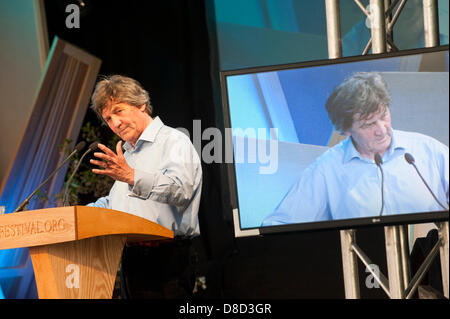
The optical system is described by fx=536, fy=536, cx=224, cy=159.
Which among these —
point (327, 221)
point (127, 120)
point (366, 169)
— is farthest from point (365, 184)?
point (127, 120)

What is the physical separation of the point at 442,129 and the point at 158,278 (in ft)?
6.97

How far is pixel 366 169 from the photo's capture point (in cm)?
176

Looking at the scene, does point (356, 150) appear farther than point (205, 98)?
No

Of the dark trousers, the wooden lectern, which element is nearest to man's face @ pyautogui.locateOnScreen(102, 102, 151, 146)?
the dark trousers

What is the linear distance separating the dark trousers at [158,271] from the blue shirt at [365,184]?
4.79 feet

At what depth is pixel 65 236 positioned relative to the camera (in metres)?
1.82

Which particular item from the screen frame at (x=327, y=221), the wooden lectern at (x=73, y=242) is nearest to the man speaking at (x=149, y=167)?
the wooden lectern at (x=73, y=242)

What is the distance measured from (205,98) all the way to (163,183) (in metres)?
1.31

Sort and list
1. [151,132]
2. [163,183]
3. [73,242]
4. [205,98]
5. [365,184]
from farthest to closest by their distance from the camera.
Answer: [205,98] < [151,132] < [163,183] < [73,242] < [365,184]

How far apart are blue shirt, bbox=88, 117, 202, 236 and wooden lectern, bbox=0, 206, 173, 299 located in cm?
65

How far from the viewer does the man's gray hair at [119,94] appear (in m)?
2.97

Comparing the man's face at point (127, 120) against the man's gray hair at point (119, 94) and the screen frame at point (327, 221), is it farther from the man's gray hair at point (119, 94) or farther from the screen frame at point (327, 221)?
the screen frame at point (327, 221)

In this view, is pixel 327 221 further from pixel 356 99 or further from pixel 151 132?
pixel 151 132
